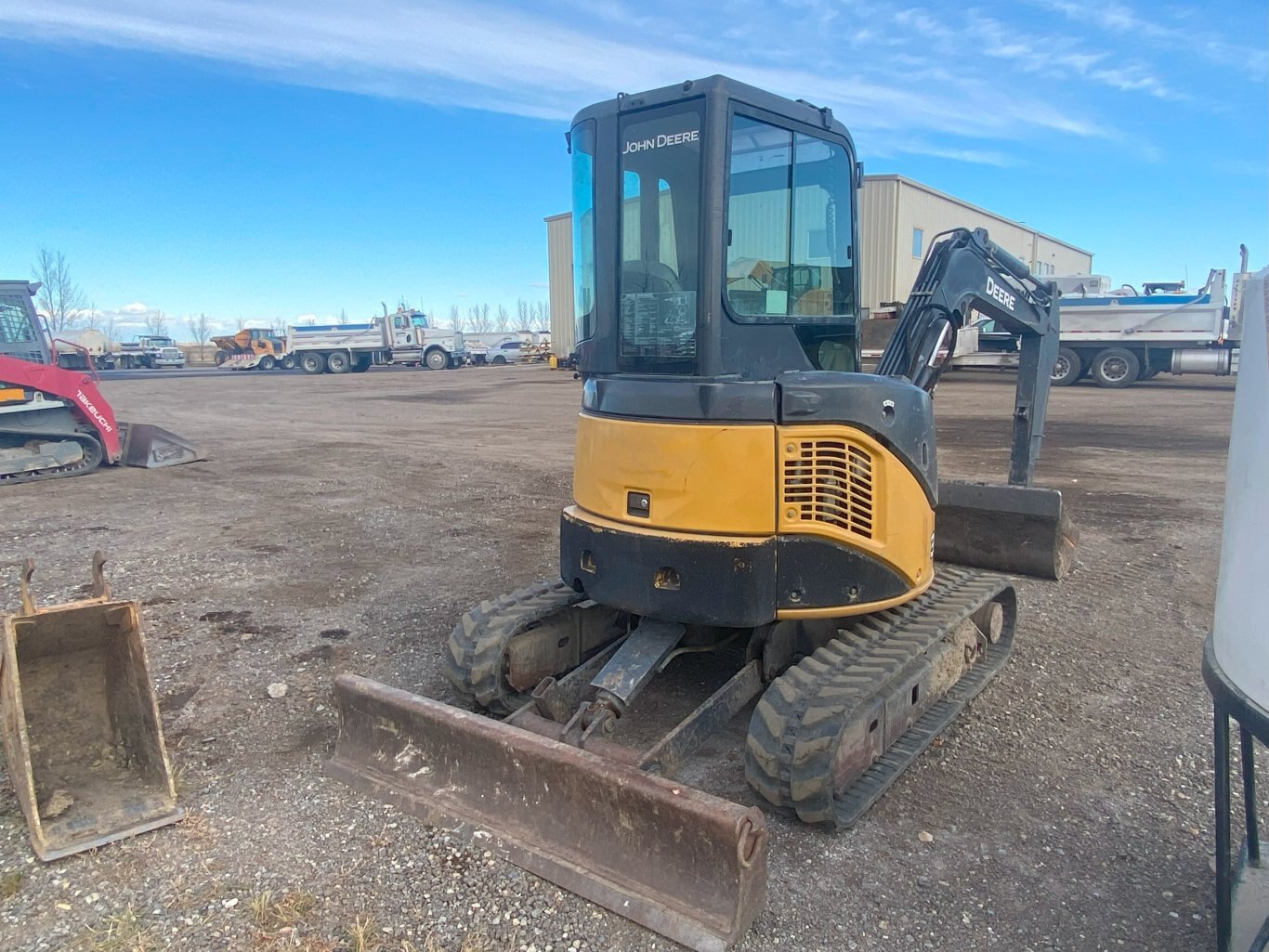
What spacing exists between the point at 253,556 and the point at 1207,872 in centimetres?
695

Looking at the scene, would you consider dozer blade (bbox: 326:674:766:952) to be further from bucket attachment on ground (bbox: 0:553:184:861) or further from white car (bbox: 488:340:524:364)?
white car (bbox: 488:340:524:364)

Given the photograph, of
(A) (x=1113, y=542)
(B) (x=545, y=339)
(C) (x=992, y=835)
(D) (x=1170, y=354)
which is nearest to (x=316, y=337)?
(B) (x=545, y=339)

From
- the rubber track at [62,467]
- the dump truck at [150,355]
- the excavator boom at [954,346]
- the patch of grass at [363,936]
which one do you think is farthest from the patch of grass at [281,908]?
the dump truck at [150,355]

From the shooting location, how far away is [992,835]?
3.45m

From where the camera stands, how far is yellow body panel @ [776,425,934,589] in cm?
360

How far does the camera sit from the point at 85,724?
12.5 feet

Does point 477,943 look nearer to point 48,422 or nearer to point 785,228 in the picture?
point 785,228

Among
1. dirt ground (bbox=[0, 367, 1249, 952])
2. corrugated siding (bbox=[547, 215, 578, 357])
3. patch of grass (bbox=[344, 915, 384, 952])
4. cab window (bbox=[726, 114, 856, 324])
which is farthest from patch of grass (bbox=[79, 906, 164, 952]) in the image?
corrugated siding (bbox=[547, 215, 578, 357])

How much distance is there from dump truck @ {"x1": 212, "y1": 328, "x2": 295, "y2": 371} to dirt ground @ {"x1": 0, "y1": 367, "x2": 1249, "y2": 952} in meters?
37.7

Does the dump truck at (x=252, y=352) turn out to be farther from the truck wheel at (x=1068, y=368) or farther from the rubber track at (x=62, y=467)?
the truck wheel at (x=1068, y=368)

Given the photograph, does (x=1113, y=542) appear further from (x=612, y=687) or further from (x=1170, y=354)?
(x=1170, y=354)

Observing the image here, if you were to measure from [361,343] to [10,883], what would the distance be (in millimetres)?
38485

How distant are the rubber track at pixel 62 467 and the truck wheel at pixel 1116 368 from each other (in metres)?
21.3

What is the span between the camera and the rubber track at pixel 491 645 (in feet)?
14.0
